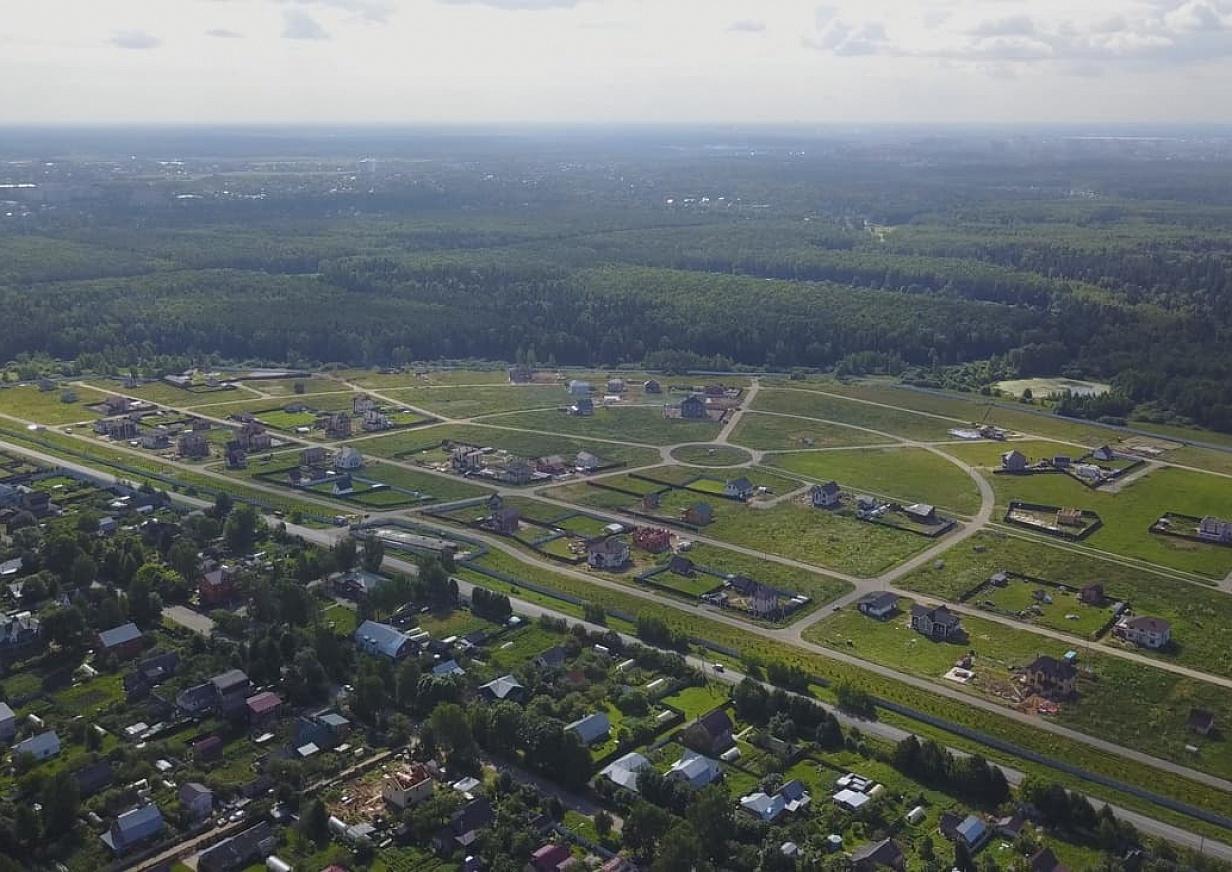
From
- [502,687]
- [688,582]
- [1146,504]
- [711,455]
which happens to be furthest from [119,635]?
[1146,504]

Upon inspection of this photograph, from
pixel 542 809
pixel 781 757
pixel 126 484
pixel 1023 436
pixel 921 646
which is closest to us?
pixel 542 809

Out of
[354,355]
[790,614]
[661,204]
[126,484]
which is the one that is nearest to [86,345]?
[354,355]

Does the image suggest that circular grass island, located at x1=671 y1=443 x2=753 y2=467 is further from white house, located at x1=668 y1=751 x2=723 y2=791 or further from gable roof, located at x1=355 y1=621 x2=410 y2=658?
white house, located at x1=668 y1=751 x2=723 y2=791

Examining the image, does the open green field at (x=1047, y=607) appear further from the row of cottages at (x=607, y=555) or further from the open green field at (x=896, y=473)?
the row of cottages at (x=607, y=555)

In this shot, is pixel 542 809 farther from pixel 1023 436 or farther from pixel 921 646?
pixel 1023 436

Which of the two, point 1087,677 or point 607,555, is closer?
point 1087,677

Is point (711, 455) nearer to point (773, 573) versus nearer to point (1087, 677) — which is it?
point (773, 573)
